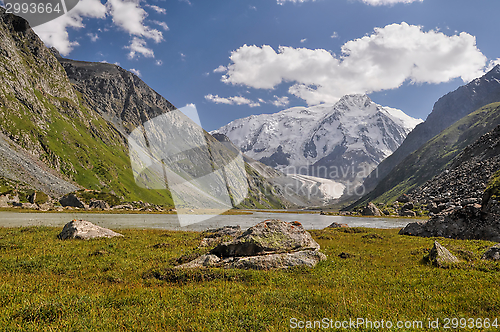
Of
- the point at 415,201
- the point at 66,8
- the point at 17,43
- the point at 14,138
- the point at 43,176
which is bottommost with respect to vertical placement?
the point at 415,201

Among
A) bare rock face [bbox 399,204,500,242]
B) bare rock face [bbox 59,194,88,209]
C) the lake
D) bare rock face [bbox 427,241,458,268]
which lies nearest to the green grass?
bare rock face [bbox 427,241,458,268]

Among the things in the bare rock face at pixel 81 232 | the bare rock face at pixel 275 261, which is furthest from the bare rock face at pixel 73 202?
the bare rock face at pixel 275 261

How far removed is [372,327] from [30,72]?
874 ft

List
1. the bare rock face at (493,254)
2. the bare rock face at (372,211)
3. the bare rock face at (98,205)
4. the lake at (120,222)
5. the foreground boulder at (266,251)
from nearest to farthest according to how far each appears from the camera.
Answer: the foreground boulder at (266,251) → the bare rock face at (493,254) → the lake at (120,222) → the bare rock face at (98,205) → the bare rock face at (372,211)

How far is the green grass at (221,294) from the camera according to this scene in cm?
745

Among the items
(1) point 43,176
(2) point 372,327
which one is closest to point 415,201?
(2) point 372,327

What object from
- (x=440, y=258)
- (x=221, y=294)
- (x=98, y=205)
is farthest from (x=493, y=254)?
(x=98, y=205)

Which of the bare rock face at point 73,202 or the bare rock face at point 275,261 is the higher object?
the bare rock face at point 275,261

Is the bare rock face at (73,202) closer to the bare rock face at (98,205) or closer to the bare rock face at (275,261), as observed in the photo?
the bare rock face at (98,205)

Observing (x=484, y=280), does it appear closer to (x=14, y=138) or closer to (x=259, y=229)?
(x=259, y=229)

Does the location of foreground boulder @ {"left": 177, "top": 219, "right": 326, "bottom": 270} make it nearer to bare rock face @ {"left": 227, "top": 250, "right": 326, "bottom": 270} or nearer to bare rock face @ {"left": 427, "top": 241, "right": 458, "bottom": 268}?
bare rock face @ {"left": 227, "top": 250, "right": 326, "bottom": 270}

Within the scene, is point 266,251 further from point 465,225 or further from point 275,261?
point 465,225

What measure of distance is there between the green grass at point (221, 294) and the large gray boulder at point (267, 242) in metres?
2.28

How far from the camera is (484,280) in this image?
36.7ft
